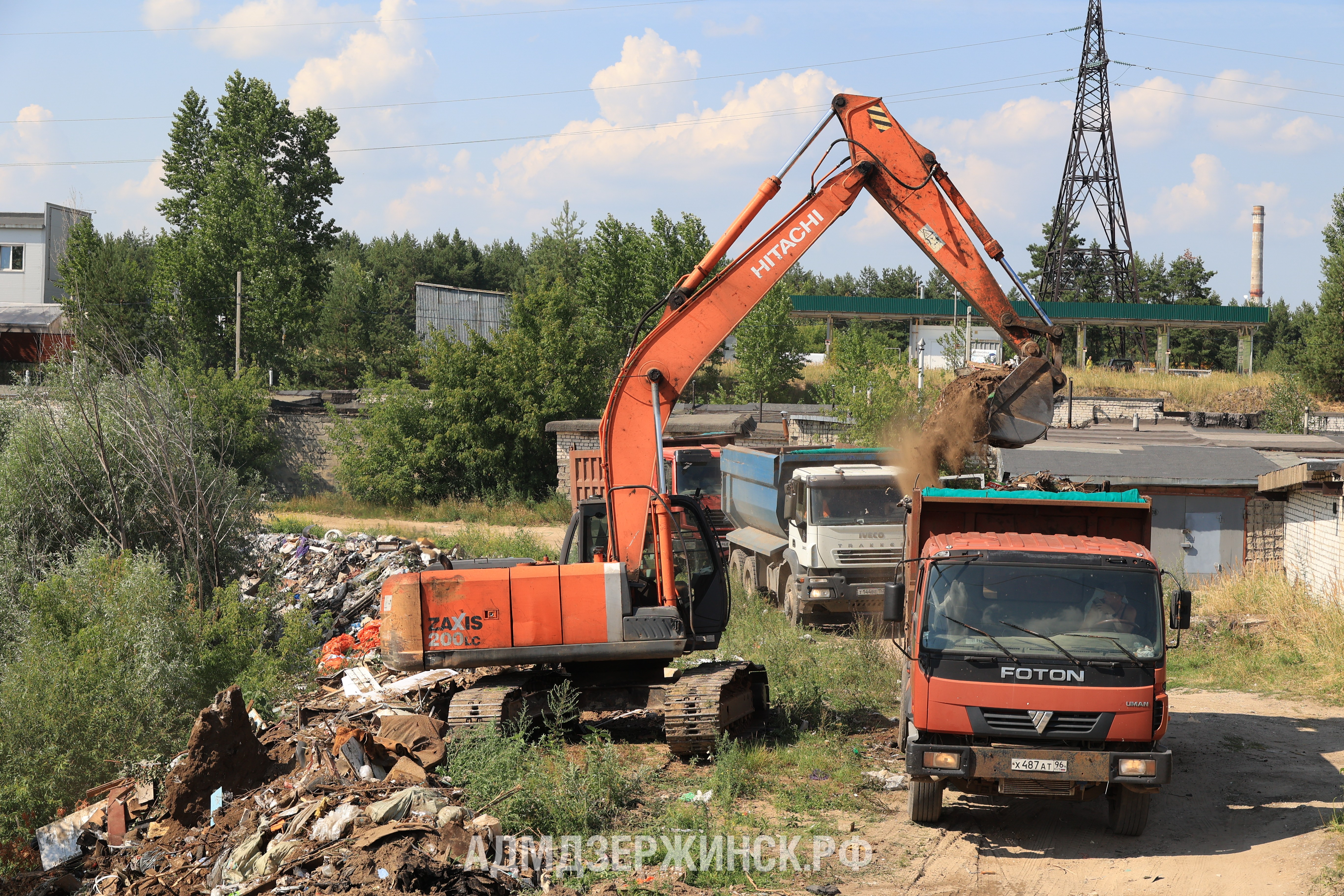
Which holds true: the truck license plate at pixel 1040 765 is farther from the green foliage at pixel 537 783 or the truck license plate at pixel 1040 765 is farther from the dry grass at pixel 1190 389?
the dry grass at pixel 1190 389

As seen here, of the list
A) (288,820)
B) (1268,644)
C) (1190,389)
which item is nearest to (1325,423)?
(1190,389)

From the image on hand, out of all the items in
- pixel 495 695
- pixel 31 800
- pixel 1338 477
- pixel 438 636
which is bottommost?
pixel 31 800

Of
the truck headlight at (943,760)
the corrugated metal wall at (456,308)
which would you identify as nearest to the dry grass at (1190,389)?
the corrugated metal wall at (456,308)

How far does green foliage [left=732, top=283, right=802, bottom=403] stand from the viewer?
1628 inches

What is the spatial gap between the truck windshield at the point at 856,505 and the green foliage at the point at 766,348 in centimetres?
2511

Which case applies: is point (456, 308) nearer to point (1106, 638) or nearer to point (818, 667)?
point (818, 667)

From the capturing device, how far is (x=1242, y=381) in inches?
1622

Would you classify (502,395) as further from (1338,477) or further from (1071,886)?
(1071,886)

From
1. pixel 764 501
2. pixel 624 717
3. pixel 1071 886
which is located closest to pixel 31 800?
pixel 624 717

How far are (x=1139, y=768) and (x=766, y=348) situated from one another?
34697 mm

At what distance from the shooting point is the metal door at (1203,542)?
19.3 metres

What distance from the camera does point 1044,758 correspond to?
726 cm

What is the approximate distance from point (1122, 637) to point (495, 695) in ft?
17.9

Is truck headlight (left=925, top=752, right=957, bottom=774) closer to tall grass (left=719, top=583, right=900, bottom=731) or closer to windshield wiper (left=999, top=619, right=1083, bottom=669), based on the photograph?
windshield wiper (left=999, top=619, right=1083, bottom=669)
